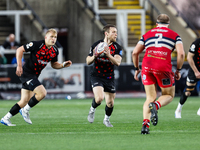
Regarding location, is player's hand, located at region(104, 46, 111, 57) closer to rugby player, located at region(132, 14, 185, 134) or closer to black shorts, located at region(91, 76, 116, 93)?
rugby player, located at region(132, 14, 185, 134)

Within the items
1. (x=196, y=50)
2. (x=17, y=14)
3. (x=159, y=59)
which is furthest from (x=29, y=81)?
(x=17, y=14)

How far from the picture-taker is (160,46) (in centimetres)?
770

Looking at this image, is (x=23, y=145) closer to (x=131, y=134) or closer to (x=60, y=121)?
(x=131, y=134)

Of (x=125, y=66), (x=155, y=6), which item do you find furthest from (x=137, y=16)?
(x=125, y=66)

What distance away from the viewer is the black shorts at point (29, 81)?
9359 mm

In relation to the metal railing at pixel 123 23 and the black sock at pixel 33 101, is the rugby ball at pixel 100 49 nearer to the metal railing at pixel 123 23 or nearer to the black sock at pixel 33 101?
the black sock at pixel 33 101

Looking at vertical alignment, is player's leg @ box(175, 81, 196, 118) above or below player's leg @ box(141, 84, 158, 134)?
below

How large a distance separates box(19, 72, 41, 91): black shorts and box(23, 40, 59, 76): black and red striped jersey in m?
0.12

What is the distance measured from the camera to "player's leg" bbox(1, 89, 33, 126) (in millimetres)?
9250

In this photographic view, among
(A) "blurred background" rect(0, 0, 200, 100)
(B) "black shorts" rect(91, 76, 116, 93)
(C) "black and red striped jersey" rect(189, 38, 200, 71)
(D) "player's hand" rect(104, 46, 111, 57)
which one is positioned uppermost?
(D) "player's hand" rect(104, 46, 111, 57)

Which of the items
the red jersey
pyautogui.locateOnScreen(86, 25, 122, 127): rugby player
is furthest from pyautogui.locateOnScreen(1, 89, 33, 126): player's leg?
the red jersey

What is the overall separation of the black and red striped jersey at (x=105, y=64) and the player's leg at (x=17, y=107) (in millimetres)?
1427

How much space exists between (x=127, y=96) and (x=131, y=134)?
10883 mm

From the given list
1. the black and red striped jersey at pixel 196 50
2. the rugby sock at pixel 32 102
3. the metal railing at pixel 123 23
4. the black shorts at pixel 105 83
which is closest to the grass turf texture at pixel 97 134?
the rugby sock at pixel 32 102
